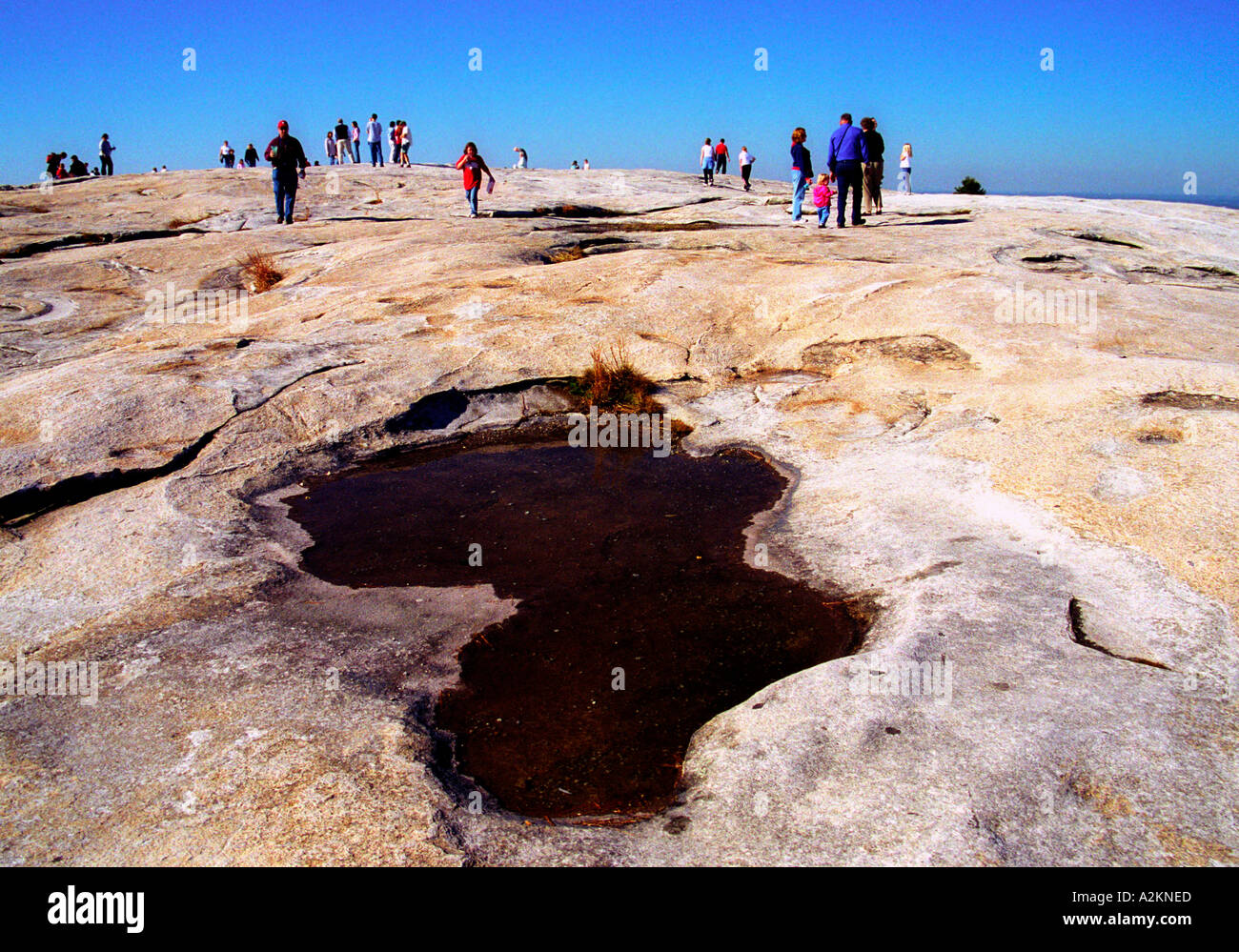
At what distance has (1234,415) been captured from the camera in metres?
5.14

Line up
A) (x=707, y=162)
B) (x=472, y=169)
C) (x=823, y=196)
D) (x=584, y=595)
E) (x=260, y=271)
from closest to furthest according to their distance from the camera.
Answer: (x=584, y=595), (x=260, y=271), (x=823, y=196), (x=472, y=169), (x=707, y=162)

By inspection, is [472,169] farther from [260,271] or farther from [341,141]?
[341,141]

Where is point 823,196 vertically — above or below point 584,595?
above

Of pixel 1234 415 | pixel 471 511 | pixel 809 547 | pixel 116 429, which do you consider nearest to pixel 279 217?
pixel 116 429

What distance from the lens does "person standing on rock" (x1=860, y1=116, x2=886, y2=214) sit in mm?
12703

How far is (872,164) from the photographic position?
14.4 meters

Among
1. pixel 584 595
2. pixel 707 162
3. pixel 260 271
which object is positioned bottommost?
pixel 584 595

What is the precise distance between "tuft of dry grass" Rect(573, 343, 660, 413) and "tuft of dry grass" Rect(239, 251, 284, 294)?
6645mm

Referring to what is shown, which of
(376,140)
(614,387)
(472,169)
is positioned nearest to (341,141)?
(376,140)

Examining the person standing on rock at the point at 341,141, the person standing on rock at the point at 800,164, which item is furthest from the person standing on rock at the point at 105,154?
the person standing on rock at the point at 800,164

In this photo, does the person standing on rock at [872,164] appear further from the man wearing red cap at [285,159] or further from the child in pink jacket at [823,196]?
the man wearing red cap at [285,159]

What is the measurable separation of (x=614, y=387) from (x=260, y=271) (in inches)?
290

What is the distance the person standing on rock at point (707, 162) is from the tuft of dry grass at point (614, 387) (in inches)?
728

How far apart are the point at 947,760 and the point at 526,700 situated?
1.80 meters
